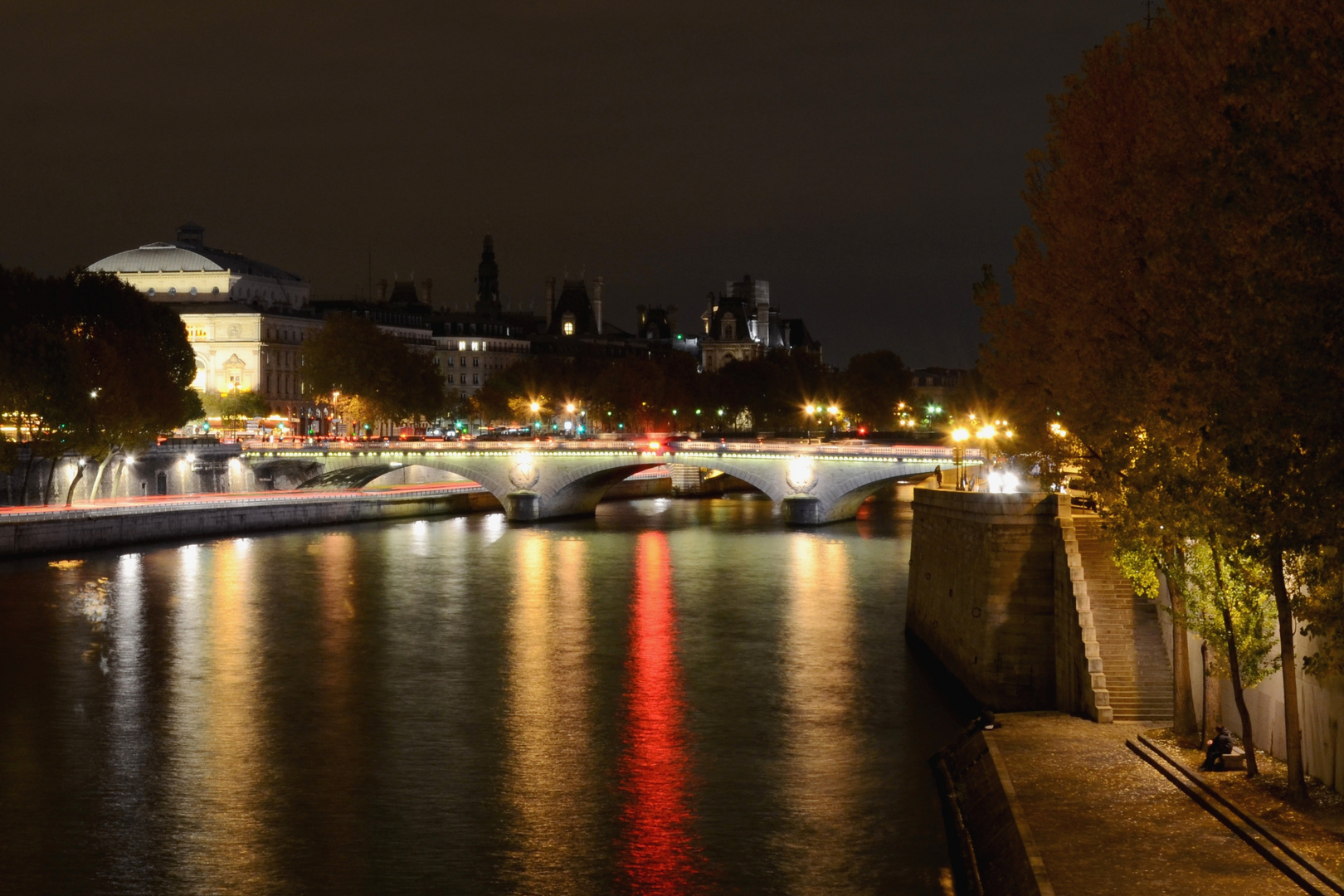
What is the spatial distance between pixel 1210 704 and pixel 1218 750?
5.06ft

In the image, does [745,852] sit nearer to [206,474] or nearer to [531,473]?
[531,473]

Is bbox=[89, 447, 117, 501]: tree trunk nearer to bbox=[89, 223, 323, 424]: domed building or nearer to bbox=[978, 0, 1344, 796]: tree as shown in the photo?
bbox=[89, 223, 323, 424]: domed building

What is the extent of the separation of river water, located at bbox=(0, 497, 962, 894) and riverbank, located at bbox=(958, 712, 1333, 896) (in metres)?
1.56

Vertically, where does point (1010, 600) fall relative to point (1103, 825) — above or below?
above

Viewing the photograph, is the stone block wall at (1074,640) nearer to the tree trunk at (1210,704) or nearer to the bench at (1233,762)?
the tree trunk at (1210,704)

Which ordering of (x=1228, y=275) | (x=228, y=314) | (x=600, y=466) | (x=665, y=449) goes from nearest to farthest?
(x=1228, y=275), (x=665, y=449), (x=600, y=466), (x=228, y=314)

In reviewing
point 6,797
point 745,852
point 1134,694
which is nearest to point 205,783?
point 6,797

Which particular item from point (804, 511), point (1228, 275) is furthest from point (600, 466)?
point (1228, 275)

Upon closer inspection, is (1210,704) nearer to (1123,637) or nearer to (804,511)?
(1123,637)

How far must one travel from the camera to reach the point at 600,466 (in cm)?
7488

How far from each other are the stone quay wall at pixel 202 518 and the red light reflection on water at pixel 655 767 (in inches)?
925

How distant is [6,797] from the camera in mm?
23094

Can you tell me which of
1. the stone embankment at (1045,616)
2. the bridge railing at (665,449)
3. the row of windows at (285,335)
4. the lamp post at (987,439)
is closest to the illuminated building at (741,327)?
the row of windows at (285,335)

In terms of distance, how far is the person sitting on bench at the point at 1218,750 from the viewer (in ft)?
59.1
